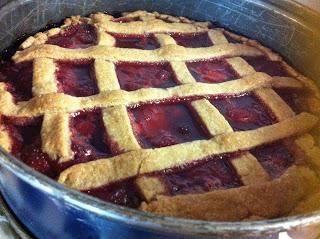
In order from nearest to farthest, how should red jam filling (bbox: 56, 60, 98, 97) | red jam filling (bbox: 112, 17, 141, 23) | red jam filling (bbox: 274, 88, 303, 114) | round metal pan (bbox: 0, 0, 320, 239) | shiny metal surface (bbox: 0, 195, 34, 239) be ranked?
round metal pan (bbox: 0, 0, 320, 239) → shiny metal surface (bbox: 0, 195, 34, 239) → red jam filling (bbox: 56, 60, 98, 97) → red jam filling (bbox: 274, 88, 303, 114) → red jam filling (bbox: 112, 17, 141, 23)

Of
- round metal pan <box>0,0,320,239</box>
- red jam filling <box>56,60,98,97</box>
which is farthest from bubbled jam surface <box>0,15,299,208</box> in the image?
round metal pan <box>0,0,320,239</box>

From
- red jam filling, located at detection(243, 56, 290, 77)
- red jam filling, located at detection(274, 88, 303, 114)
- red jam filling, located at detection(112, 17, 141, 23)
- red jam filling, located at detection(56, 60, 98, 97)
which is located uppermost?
red jam filling, located at detection(243, 56, 290, 77)

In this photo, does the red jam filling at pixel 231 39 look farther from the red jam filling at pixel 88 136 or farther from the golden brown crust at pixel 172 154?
the red jam filling at pixel 88 136

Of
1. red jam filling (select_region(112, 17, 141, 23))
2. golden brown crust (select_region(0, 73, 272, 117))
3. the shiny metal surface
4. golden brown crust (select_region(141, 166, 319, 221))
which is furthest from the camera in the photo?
red jam filling (select_region(112, 17, 141, 23))

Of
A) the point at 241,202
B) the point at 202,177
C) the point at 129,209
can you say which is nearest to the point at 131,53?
the point at 202,177

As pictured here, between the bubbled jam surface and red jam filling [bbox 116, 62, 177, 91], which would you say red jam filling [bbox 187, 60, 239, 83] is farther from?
red jam filling [bbox 116, 62, 177, 91]

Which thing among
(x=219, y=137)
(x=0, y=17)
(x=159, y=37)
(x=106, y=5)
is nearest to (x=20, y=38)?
(x=0, y=17)

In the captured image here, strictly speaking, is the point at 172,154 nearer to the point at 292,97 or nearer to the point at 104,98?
the point at 104,98

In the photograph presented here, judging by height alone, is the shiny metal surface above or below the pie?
below
